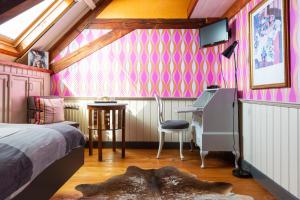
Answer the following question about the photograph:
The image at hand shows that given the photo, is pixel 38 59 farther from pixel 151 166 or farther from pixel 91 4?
pixel 151 166

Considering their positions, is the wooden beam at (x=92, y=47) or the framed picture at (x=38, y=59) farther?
the wooden beam at (x=92, y=47)

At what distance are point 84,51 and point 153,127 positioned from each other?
1783 millimetres

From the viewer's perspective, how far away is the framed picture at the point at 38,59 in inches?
148

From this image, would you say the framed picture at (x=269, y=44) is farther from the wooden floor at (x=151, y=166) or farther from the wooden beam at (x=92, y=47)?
the wooden beam at (x=92, y=47)

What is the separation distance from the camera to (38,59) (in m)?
3.92

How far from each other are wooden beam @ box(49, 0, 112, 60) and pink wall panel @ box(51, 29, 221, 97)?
4.7 inches

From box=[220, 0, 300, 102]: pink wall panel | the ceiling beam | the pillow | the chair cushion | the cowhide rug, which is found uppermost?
the ceiling beam

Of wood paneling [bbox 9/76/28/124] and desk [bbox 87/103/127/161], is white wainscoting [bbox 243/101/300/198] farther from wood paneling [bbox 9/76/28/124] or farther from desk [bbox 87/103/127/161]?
wood paneling [bbox 9/76/28/124]

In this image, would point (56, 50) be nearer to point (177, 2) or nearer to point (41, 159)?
point (177, 2)

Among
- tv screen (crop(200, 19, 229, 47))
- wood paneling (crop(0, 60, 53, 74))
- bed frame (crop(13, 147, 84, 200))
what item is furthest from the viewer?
tv screen (crop(200, 19, 229, 47))

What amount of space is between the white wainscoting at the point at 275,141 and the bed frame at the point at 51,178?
5.67ft

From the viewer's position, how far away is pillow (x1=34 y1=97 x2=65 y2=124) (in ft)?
11.1

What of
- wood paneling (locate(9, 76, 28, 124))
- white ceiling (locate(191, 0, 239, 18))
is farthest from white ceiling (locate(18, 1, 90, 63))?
white ceiling (locate(191, 0, 239, 18))

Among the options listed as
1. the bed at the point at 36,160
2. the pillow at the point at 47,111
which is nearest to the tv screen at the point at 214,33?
the pillow at the point at 47,111
